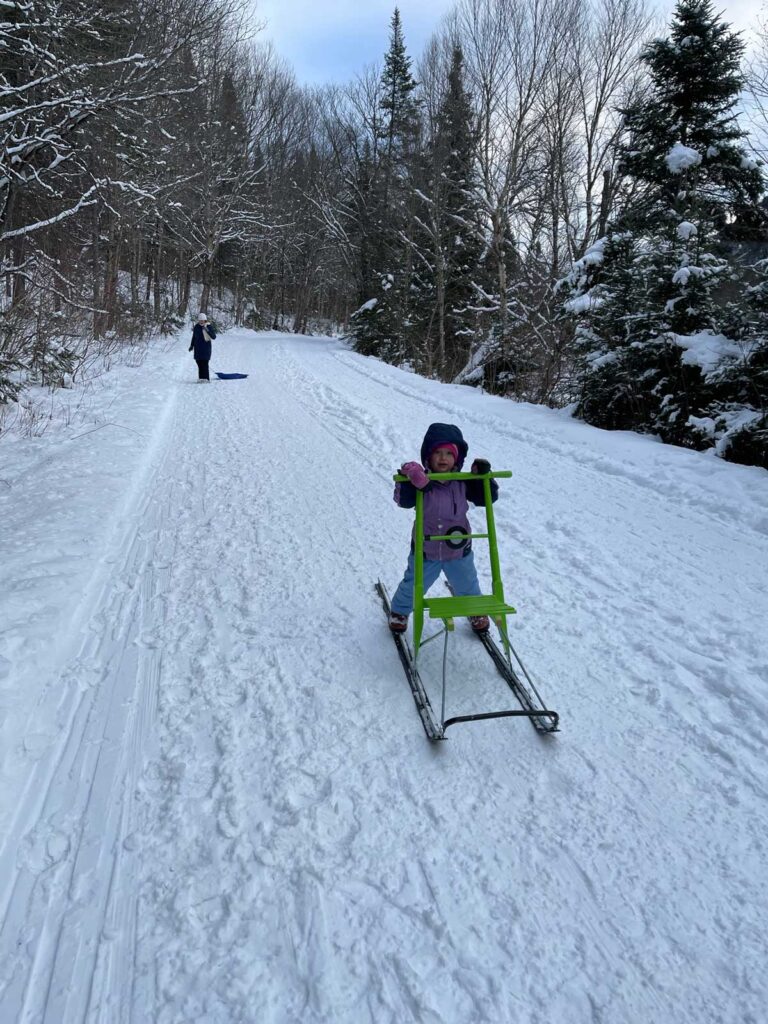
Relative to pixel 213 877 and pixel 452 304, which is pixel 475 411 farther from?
pixel 452 304

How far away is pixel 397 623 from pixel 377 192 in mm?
30005

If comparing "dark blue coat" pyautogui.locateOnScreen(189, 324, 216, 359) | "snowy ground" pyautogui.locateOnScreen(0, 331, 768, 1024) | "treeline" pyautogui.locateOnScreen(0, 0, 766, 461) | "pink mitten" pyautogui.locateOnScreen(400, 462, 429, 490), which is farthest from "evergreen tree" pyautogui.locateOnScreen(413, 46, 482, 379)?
"pink mitten" pyautogui.locateOnScreen(400, 462, 429, 490)

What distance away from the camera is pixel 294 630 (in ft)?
13.2

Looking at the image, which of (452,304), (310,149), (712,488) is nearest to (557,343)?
(712,488)

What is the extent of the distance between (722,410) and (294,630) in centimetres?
729

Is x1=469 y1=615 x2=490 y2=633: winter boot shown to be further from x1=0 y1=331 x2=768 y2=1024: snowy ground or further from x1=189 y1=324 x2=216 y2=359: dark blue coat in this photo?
x1=189 y1=324 x2=216 y2=359: dark blue coat

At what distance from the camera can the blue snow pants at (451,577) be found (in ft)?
12.2

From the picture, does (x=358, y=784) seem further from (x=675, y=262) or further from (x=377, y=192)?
(x=377, y=192)

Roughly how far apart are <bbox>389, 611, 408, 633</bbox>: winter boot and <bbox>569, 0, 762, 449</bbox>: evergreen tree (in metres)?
6.47

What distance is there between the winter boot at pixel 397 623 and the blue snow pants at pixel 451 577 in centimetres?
8

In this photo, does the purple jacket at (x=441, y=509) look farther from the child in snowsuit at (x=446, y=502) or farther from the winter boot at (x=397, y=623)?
the winter boot at (x=397, y=623)

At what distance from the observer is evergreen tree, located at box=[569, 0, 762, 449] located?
8.85m

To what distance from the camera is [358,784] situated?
2717 millimetres

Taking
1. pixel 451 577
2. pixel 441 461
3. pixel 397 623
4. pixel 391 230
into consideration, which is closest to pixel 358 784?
pixel 397 623
